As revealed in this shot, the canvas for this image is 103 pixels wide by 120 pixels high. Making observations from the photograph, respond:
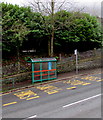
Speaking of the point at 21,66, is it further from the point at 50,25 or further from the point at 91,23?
the point at 91,23

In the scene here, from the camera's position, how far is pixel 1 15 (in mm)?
14508

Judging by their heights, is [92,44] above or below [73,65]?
above

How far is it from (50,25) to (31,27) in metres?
2.36

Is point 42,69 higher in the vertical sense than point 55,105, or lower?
higher

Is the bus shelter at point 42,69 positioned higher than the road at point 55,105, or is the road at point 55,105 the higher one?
the bus shelter at point 42,69

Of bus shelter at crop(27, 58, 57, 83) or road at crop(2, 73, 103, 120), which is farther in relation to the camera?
bus shelter at crop(27, 58, 57, 83)

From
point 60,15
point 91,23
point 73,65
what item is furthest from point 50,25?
point 91,23

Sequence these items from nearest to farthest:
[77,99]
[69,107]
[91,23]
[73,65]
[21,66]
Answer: [69,107], [77,99], [21,66], [73,65], [91,23]

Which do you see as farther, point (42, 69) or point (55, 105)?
point (42, 69)

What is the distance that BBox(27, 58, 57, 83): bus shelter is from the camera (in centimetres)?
1434

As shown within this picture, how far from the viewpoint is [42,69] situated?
49.1 feet

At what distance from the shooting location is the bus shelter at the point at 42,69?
1434 cm

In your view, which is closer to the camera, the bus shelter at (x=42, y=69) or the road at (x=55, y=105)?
the road at (x=55, y=105)

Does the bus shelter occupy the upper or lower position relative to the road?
upper
